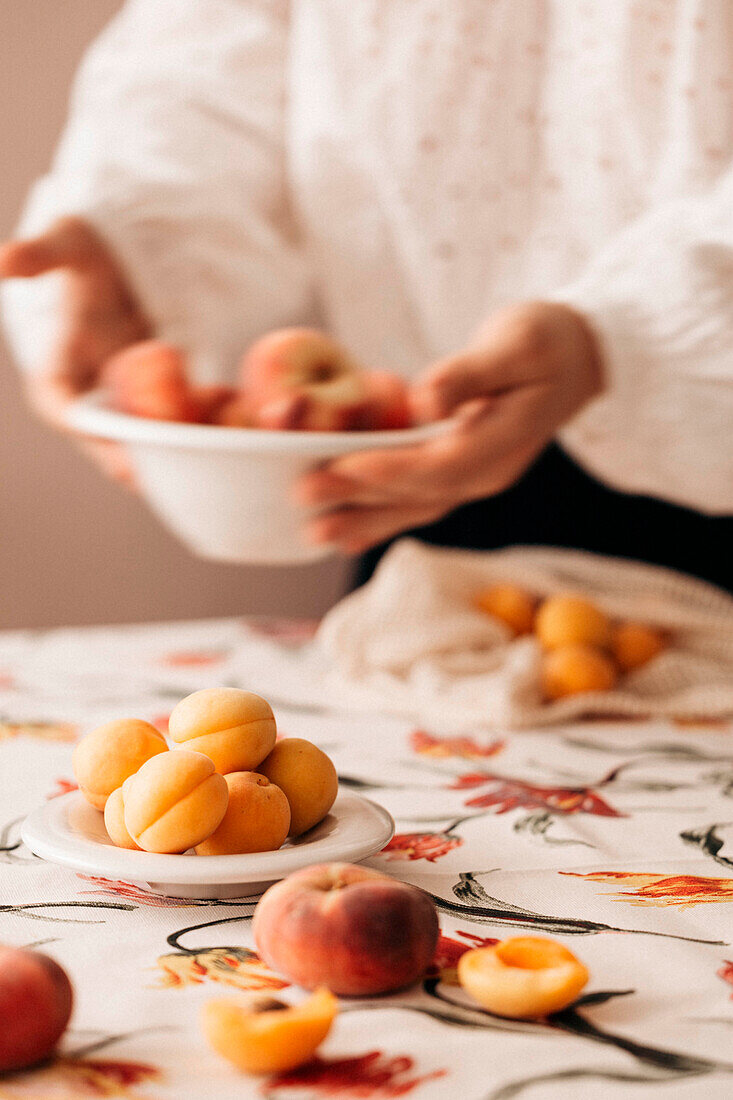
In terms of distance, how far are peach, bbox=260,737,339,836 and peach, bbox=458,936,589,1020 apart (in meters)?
0.10

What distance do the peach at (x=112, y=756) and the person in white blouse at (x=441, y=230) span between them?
260 mm

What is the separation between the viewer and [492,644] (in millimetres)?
883

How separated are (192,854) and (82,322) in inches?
23.7

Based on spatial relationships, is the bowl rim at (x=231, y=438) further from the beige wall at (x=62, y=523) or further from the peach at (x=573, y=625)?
the beige wall at (x=62, y=523)

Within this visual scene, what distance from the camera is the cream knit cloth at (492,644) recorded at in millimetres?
778

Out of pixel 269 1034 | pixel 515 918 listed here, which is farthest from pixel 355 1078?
pixel 515 918

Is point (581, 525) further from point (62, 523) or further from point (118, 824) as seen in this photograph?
point (62, 523)

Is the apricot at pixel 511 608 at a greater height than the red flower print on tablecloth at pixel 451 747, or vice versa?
the apricot at pixel 511 608

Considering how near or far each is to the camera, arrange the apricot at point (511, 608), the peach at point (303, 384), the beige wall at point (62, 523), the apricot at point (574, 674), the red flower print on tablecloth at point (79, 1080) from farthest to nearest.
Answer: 1. the beige wall at point (62, 523)
2. the apricot at point (511, 608)
3. the apricot at point (574, 674)
4. the peach at point (303, 384)
5. the red flower print on tablecloth at point (79, 1080)

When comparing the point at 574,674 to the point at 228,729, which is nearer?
the point at 228,729

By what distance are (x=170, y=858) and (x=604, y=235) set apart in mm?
719

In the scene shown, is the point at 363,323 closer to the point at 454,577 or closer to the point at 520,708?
the point at 454,577

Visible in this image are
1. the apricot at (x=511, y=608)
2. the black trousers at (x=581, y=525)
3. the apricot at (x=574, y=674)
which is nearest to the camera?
the apricot at (x=574, y=674)

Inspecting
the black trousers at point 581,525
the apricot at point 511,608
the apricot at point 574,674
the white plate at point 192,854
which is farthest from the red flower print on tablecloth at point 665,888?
the black trousers at point 581,525
